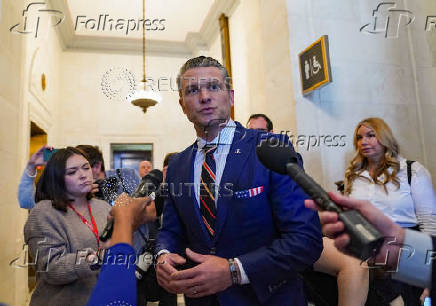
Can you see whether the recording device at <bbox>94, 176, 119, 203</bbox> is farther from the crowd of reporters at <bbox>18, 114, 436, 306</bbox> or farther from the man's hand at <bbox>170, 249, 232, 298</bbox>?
the man's hand at <bbox>170, 249, 232, 298</bbox>

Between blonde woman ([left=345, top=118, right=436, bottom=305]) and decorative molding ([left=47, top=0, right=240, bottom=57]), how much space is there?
5.23 meters

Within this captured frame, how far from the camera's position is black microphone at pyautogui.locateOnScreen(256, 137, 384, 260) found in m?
0.59

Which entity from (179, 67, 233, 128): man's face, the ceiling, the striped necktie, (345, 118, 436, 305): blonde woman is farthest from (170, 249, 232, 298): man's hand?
the ceiling

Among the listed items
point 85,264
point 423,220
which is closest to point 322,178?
point 423,220

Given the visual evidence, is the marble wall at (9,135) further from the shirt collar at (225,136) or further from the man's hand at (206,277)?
the man's hand at (206,277)

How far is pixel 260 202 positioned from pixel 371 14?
3.51 meters

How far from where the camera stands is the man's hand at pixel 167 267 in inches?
50.8

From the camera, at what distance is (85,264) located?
168 centimetres

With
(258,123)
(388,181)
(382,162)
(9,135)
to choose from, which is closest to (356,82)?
(258,123)

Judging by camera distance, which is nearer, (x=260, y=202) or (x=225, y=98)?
(x=260, y=202)

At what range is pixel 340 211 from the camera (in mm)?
658

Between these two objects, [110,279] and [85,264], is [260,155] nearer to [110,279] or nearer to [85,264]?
[110,279]

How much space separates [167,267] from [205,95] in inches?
30.3

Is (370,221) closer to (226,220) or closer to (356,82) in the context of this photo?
(226,220)
